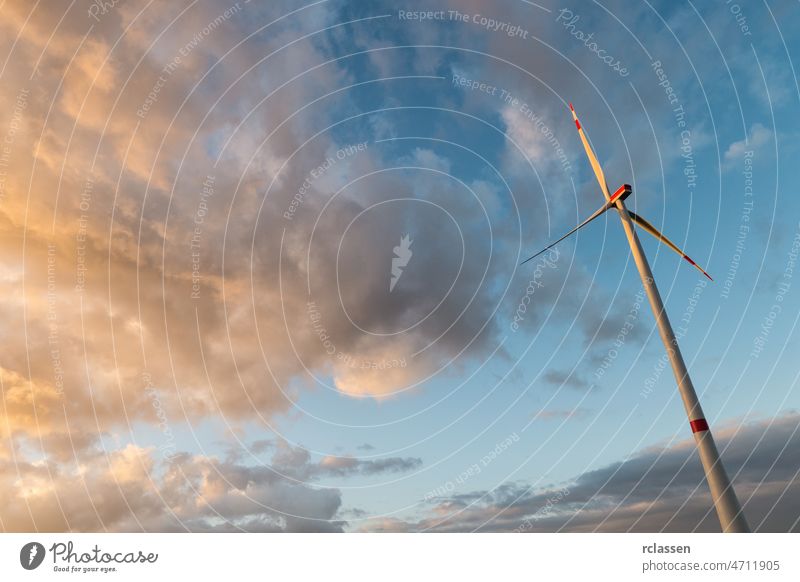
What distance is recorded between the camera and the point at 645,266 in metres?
48.0

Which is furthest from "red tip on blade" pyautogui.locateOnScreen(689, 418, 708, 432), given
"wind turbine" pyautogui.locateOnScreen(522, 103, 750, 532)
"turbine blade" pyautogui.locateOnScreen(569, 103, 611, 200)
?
"turbine blade" pyautogui.locateOnScreen(569, 103, 611, 200)

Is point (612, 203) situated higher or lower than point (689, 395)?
higher

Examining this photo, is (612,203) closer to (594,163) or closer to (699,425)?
(594,163)

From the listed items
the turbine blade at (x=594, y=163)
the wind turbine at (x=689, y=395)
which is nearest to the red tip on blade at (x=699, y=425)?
the wind turbine at (x=689, y=395)

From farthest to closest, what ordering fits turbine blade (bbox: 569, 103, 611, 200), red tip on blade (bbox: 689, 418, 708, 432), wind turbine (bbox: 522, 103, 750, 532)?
turbine blade (bbox: 569, 103, 611, 200) < red tip on blade (bbox: 689, 418, 708, 432) < wind turbine (bbox: 522, 103, 750, 532)

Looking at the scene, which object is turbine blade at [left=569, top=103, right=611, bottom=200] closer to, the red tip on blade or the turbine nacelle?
the turbine nacelle

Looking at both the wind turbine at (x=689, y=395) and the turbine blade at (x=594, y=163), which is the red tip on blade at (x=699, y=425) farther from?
the turbine blade at (x=594, y=163)

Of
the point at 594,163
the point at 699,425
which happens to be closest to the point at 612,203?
the point at 594,163

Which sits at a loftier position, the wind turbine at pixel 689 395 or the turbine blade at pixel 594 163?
Answer: the turbine blade at pixel 594 163

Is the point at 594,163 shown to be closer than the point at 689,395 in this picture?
No
